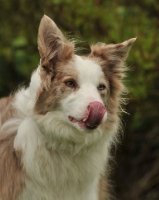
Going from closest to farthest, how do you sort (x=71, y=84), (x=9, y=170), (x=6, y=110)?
(x=71, y=84), (x=9, y=170), (x=6, y=110)

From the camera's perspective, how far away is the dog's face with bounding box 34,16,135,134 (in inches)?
200

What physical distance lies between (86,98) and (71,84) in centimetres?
27

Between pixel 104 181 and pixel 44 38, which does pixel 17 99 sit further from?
pixel 104 181

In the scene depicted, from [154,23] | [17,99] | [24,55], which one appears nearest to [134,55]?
[154,23]

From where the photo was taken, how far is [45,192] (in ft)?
18.4

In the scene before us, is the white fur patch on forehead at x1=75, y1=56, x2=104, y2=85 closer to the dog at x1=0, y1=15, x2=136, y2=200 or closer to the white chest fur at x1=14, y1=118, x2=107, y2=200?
the dog at x1=0, y1=15, x2=136, y2=200

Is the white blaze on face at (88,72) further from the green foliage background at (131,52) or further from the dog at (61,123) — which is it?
the green foliage background at (131,52)

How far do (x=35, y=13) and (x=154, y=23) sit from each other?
200cm

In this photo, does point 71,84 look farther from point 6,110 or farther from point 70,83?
point 6,110

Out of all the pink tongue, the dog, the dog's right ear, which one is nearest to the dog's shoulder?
the dog

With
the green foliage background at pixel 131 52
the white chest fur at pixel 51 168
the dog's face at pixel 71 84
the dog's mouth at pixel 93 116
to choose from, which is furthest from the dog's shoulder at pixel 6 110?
the green foliage background at pixel 131 52

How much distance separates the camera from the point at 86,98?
507cm

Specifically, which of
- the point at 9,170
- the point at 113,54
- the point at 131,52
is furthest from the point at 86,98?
the point at 131,52

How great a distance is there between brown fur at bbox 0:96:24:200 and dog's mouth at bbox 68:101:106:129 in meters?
0.86
